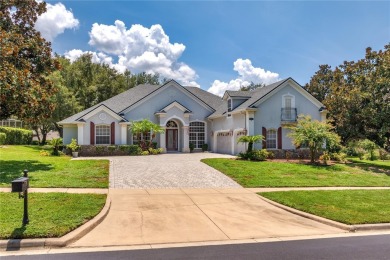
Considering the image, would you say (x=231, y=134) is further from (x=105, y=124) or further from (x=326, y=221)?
(x=326, y=221)

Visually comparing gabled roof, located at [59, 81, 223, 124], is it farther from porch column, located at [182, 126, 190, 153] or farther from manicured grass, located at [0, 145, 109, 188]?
manicured grass, located at [0, 145, 109, 188]

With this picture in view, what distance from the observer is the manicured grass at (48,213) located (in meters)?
7.00

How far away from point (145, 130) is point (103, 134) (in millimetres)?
3601

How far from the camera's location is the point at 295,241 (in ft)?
24.3

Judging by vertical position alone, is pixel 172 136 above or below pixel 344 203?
above

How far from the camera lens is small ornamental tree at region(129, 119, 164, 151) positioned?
87.8ft

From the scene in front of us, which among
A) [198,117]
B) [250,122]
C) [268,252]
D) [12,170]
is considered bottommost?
[268,252]

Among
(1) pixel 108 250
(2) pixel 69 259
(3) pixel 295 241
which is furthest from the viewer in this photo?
(3) pixel 295 241

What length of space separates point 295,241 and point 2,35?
47.7 ft

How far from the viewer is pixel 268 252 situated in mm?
6609

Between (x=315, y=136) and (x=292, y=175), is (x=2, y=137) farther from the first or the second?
(x=315, y=136)

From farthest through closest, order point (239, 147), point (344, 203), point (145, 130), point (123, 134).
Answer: point (123, 134)
point (145, 130)
point (239, 147)
point (344, 203)

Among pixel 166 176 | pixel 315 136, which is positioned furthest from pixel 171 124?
pixel 166 176

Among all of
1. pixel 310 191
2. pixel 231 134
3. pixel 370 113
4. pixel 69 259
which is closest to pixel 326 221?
pixel 310 191
